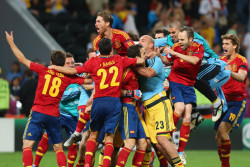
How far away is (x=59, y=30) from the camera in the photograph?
18.5 metres


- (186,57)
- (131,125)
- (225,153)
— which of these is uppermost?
(186,57)

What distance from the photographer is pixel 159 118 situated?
9984 millimetres

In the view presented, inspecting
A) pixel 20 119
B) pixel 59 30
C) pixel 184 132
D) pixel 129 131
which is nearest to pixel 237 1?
pixel 59 30

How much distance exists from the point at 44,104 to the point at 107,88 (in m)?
1.08

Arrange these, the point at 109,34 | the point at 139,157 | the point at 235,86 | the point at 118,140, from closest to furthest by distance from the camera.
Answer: the point at 139,157
the point at 118,140
the point at 109,34
the point at 235,86

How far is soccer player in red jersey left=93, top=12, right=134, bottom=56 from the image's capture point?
407 inches

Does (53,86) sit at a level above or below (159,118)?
above

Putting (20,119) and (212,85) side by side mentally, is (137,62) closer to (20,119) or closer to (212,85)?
(212,85)

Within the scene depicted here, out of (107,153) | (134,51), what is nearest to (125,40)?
(134,51)

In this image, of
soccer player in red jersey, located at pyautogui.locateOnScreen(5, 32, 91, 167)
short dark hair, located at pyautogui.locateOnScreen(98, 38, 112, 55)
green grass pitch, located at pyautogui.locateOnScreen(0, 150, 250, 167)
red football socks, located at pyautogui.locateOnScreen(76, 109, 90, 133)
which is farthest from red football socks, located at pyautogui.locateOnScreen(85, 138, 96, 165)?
green grass pitch, located at pyautogui.locateOnScreen(0, 150, 250, 167)

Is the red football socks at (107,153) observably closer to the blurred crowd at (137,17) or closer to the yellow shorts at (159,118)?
the yellow shorts at (159,118)

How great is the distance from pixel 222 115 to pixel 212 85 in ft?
2.32

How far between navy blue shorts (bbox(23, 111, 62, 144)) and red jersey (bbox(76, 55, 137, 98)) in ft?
2.87

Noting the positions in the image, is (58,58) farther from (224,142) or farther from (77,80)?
(224,142)
